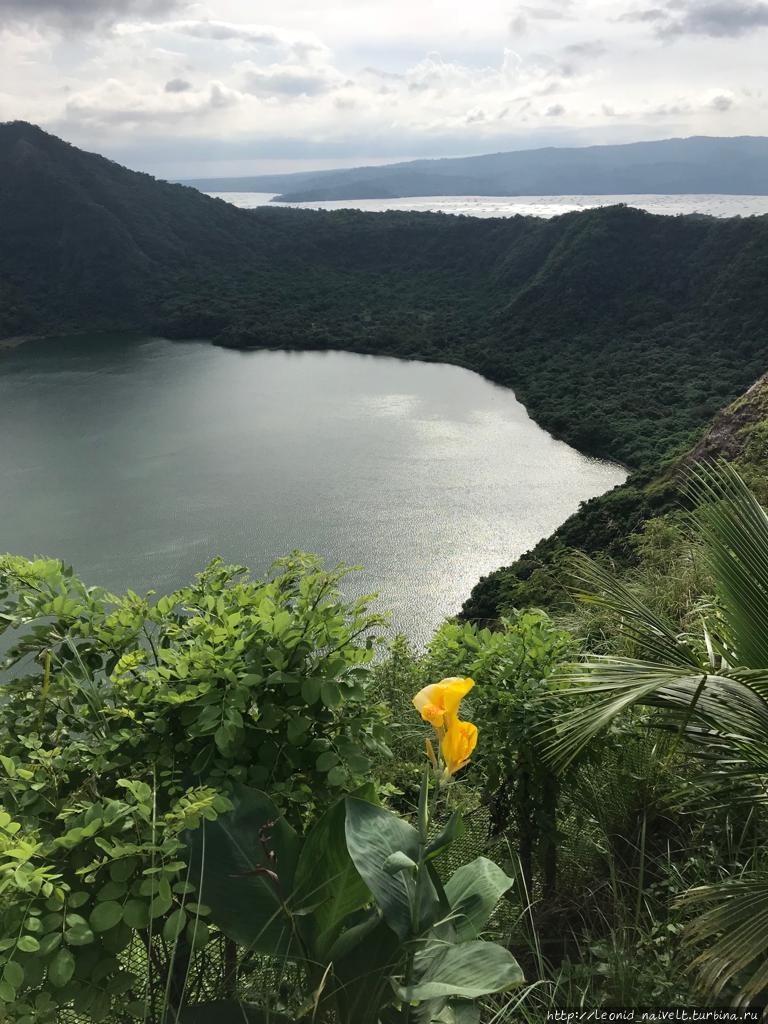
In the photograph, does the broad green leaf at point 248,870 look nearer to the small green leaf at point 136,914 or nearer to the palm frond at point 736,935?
the small green leaf at point 136,914

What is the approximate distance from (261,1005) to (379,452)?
1756 centimetres

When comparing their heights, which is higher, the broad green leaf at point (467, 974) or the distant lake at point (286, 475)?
the broad green leaf at point (467, 974)

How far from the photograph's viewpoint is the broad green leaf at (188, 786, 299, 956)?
1001 millimetres

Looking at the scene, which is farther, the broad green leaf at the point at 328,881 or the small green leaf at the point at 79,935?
the broad green leaf at the point at 328,881

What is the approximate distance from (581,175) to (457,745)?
10848cm

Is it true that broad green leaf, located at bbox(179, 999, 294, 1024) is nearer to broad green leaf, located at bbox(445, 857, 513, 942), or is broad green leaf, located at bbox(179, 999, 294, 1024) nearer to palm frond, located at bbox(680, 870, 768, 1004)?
broad green leaf, located at bbox(445, 857, 513, 942)

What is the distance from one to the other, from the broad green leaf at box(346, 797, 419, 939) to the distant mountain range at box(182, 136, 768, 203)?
79362 mm

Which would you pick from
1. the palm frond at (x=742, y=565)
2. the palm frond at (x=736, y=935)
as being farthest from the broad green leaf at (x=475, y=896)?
the palm frond at (x=742, y=565)

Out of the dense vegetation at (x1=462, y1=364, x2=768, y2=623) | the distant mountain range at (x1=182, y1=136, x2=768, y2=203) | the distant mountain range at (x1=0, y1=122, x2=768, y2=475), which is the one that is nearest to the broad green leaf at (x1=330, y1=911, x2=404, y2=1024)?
the dense vegetation at (x1=462, y1=364, x2=768, y2=623)

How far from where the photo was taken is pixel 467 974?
0.91 meters

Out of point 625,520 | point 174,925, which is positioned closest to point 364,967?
point 174,925

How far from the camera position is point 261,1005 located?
40.4 inches

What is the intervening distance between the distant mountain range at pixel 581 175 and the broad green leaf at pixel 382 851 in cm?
7936

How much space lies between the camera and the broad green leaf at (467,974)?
854 millimetres
